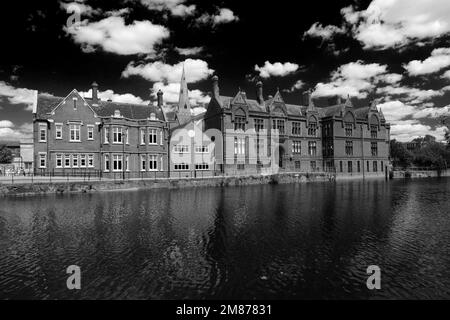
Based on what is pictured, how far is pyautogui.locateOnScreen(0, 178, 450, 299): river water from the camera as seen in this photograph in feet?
32.3

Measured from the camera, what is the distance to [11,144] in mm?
111750

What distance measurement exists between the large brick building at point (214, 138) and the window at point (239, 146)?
0.66ft

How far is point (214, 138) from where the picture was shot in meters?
58.6

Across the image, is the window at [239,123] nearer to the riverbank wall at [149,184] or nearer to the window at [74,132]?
the riverbank wall at [149,184]

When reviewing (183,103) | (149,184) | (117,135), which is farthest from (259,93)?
(183,103)

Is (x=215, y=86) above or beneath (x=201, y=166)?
above

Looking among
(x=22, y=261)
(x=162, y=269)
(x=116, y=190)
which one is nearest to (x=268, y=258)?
(x=162, y=269)

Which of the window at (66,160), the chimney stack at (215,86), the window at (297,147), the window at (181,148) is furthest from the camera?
the window at (297,147)

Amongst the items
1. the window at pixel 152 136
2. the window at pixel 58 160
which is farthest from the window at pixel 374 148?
the window at pixel 58 160

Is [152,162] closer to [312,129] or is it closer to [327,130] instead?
[312,129]

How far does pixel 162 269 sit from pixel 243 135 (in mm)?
47994

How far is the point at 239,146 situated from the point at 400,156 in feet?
210

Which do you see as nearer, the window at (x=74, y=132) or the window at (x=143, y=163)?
the window at (x=74, y=132)

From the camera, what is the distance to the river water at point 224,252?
984 cm
